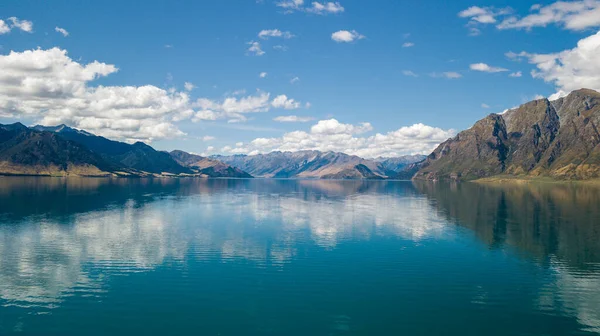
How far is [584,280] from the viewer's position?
212 feet

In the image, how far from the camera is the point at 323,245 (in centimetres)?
9194

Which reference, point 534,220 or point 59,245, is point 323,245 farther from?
point 534,220

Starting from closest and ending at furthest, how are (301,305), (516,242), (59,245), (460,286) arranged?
(301,305), (460,286), (59,245), (516,242)

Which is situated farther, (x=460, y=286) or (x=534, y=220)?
(x=534, y=220)

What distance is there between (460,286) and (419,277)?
7.09 metres

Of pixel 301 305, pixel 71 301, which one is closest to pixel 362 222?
pixel 301 305

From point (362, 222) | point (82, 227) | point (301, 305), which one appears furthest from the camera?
point (362, 222)

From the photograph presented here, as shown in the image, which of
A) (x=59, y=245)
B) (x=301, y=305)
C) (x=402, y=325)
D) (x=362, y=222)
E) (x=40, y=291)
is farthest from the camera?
(x=362, y=222)

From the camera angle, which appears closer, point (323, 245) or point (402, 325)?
point (402, 325)

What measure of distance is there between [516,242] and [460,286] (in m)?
48.7

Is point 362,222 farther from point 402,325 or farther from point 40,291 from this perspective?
point 40,291

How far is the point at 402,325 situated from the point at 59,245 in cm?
7951

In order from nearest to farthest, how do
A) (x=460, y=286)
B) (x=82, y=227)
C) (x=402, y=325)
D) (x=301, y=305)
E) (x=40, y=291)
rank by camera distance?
1. (x=402, y=325)
2. (x=301, y=305)
3. (x=40, y=291)
4. (x=460, y=286)
5. (x=82, y=227)

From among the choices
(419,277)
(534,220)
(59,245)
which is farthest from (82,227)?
(534,220)
